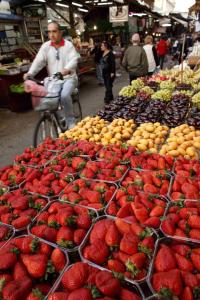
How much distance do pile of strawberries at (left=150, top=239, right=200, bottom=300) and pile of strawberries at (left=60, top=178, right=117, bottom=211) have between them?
1.87 ft

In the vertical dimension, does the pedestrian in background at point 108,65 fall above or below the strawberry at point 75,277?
above

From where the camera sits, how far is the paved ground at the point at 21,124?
5.38m

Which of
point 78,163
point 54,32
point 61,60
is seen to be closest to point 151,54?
point 61,60

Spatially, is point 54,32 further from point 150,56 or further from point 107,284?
point 107,284

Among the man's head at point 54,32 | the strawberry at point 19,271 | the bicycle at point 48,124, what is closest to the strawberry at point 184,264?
the strawberry at point 19,271

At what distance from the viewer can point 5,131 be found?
652cm

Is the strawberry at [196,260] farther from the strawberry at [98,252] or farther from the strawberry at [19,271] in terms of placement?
the strawberry at [19,271]

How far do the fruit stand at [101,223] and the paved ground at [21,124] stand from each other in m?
2.54

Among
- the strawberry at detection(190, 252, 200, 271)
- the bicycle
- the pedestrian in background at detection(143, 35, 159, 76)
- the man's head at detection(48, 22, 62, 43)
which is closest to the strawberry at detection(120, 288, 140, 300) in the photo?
the strawberry at detection(190, 252, 200, 271)

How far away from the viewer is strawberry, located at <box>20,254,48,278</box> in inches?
56.5

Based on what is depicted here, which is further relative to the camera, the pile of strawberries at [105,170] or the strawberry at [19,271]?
the pile of strawberries at [105,170]

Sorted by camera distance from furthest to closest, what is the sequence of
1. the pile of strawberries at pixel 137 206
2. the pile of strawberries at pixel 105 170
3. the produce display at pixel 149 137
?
the produce display at pixel 149 137, the pile of strawberries at pixel 105 170, the pile of strawberries at pixel 137 206

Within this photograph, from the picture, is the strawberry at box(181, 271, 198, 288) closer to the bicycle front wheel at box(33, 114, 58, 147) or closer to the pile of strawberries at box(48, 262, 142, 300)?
the pile of strawberries at box(48, 262, 142, 300)

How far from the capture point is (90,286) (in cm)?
130
